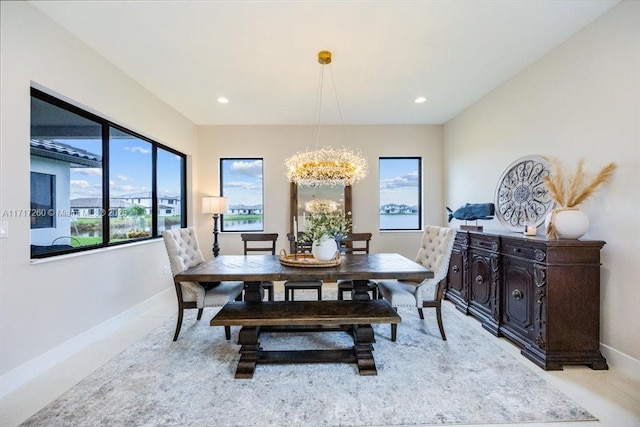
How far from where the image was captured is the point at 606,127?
232 cm

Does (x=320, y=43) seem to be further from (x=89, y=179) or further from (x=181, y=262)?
(x=89, y=179)

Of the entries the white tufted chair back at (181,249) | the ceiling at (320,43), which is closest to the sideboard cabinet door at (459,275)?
the ceiling at (320,43)

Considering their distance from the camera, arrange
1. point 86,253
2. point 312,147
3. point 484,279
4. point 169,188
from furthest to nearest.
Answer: point 312,147 → point 169,188 → point 484,279 → point 86,253

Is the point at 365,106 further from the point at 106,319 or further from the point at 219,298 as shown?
the point at 106,319

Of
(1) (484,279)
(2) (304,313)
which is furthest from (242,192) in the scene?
(1) (484,279)

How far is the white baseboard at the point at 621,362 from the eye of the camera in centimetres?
210

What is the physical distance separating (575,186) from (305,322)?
100 inches

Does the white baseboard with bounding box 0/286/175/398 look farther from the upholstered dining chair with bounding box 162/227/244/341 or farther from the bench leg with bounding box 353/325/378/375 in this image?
the bench leg with bounding box 353/325/378/375

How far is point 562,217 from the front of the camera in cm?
236

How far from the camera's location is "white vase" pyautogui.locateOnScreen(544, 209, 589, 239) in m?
2.32

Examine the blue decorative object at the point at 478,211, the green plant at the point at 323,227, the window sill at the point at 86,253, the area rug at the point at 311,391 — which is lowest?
the area rug at the point at 311,391

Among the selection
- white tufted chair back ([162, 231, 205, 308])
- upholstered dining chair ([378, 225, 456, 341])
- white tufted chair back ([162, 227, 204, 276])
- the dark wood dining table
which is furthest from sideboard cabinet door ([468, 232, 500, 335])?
white tufted chair back ([162, 227, 204, 276])

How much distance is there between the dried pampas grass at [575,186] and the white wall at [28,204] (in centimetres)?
436

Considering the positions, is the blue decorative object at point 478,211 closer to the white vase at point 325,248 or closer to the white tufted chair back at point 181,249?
the white vase at point 325,248
